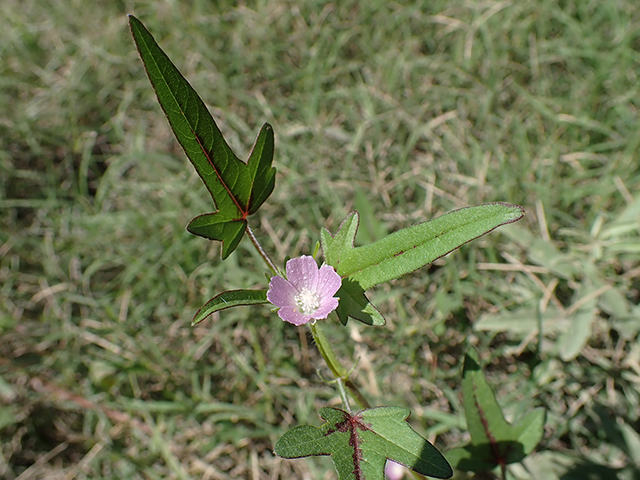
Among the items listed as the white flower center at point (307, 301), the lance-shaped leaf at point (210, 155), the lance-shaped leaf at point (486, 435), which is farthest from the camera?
the lance-shaped leaf at point (486, 435)

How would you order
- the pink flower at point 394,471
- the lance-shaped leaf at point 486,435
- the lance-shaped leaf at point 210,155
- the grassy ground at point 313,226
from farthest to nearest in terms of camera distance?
the grassy ground at point 313,226, the pink flower at point 394,471, the lance-shaped leaf at point 486,435, the lance-shaped leaf at point 210,155

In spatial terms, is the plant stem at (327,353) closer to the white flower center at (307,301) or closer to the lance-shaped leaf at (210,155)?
the white flower center at (307,301)

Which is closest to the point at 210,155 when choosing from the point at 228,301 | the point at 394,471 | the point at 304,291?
the point at 228,301

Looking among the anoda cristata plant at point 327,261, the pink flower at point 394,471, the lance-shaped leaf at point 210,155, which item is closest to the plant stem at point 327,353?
the anoda cristata plant at point 327,261

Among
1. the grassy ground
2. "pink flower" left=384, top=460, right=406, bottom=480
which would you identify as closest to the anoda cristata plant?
"pink flower" left=384, top=460, right=406, bottom=480

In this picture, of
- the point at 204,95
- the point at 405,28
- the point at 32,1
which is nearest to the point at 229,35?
the point at 204,95

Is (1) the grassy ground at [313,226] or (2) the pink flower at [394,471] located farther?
(1) the grassy ground at [313,226]

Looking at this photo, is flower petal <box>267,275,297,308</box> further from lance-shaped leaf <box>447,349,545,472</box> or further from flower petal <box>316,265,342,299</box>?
lance-shaped leaf <box>447,349,545,472</box>

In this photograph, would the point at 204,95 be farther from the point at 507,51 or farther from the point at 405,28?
the point at 507,51

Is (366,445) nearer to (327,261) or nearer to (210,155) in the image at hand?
(327,261)
